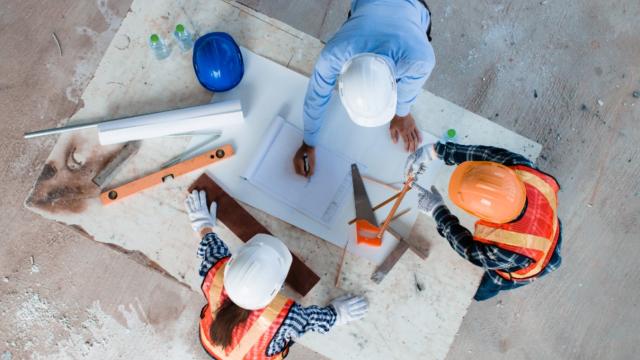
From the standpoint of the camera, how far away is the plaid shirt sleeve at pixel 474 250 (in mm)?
1648

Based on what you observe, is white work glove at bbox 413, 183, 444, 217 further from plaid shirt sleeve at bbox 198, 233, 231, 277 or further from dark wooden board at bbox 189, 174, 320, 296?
plaid shirt sleeve at bbox 198, 233, 231, 277

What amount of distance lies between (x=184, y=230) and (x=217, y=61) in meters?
0.78

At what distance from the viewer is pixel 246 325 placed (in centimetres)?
159

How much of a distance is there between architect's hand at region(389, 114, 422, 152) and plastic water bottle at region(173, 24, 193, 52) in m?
1.04

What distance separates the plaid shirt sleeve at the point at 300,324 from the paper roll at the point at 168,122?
2.94ft

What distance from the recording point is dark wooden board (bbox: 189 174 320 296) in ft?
6.50

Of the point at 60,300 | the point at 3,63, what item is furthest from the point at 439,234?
the point at 3,63

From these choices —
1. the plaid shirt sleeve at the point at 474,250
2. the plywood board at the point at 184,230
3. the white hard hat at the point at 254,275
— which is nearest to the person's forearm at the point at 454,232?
the plaid shirt sleeve at the point at 474,250

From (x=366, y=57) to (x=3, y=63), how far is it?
1935 millimetres

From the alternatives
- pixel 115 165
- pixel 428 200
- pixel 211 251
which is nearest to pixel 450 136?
pixel 428 200

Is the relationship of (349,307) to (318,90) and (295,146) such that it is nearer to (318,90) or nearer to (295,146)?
(295,146)

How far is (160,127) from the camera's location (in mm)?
1966

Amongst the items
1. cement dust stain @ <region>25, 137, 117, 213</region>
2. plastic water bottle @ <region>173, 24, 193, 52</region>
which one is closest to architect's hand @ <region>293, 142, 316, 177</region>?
plastic water bottle @ <region>173, 24, 193, 52</region>

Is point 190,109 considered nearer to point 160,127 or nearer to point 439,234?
point 160,127
